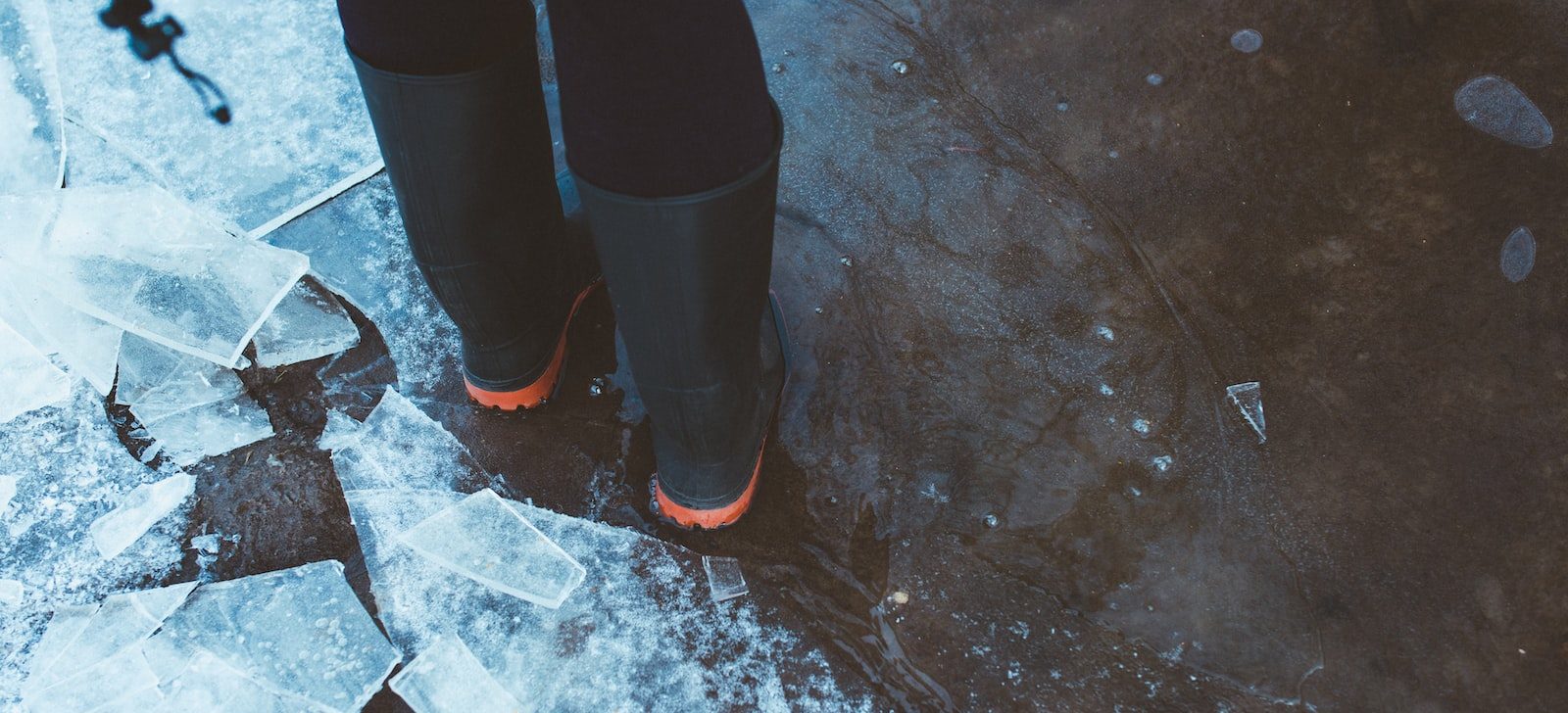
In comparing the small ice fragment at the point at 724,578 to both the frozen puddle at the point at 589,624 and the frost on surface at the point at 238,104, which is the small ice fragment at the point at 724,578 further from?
the frost on surface at the point at 238,104

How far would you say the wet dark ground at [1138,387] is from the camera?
1.13 m

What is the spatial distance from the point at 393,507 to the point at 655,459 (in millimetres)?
337

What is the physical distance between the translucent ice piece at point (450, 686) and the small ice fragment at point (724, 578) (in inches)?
10.0

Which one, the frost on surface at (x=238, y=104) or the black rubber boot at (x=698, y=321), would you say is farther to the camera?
the frost on surface at (x=238, y=104)

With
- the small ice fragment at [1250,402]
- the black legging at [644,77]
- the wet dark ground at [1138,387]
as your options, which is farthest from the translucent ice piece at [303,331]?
the small ice fragment at [1250,402]

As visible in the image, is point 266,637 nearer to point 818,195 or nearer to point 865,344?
point 865,344

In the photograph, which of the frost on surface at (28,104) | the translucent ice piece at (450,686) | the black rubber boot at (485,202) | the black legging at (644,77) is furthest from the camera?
the frost on surface at (28,104)

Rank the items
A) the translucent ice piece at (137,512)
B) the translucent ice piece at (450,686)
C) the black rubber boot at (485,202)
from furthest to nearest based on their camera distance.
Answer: the translucent ice piece at (137,512) < the translucent ice piece at (450,686) < the black rubber boot at (485,202)

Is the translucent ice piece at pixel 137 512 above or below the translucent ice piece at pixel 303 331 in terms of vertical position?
below

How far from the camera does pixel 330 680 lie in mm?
1114

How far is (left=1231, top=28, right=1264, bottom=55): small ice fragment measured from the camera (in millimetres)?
1611

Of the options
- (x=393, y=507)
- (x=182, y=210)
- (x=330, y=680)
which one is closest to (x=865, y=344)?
(x=393, y=507)

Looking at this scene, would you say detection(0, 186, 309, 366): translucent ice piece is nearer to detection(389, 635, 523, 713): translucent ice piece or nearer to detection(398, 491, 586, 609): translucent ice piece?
detection(398, 491, 586, 609): translucent ice piece

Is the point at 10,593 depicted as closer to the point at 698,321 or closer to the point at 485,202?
the point at 485,202
